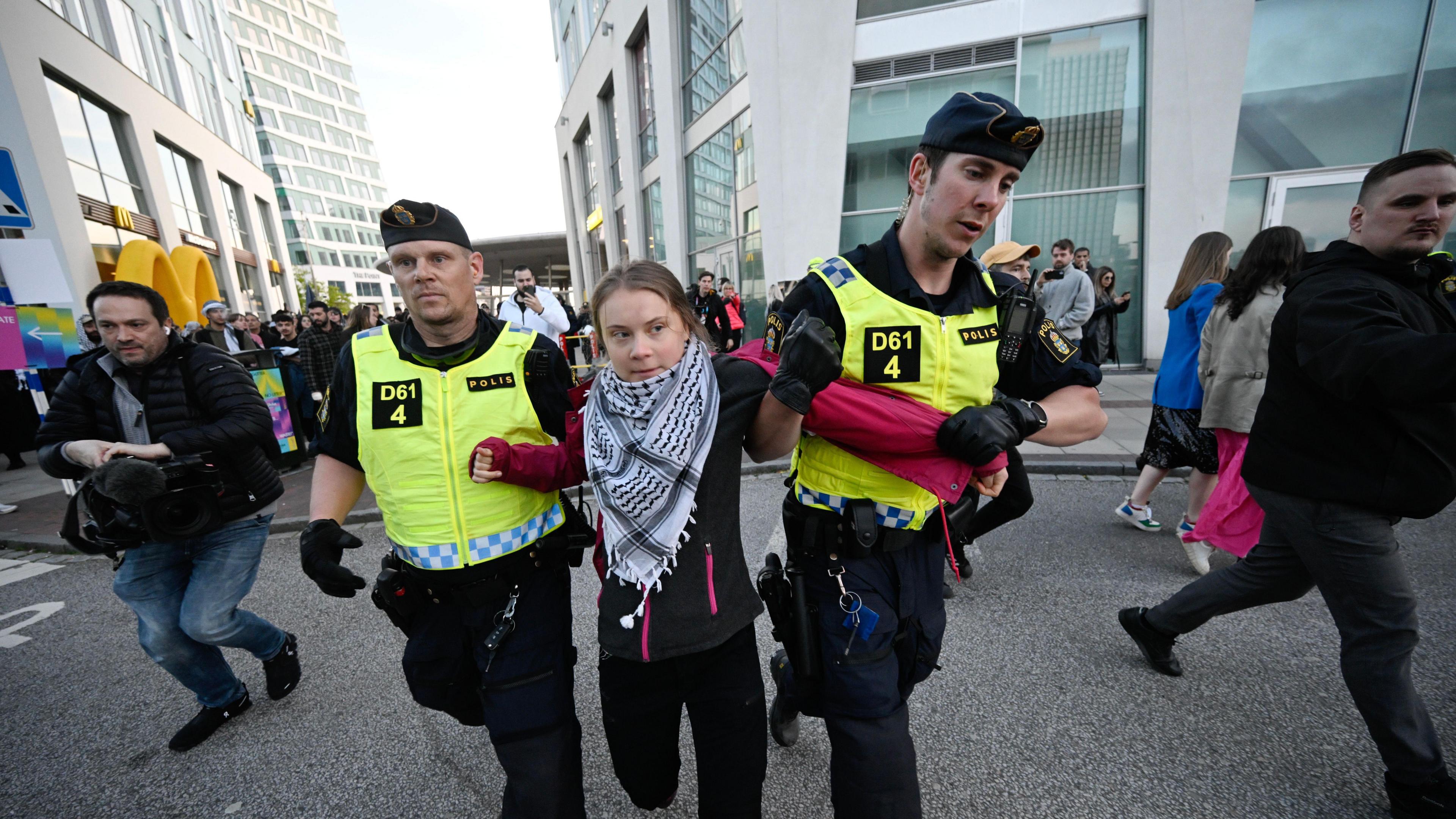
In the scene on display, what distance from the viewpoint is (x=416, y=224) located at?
172cm

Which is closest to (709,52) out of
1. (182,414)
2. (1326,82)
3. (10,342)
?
(1326,82)

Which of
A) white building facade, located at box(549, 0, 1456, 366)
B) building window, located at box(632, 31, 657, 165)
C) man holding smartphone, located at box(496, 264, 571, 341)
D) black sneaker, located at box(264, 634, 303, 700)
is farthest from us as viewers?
building window, located at box(632, 31, 657, 165)

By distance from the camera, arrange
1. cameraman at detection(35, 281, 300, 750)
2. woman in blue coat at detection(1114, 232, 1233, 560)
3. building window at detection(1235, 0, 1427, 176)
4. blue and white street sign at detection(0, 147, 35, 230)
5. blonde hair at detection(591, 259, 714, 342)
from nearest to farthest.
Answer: blonde hair at detection(591, 259, 714, 342) < cameraman at detection(35, 281, 300, 750) < woman in blue coat at detection(1114, 232, 1233, 560) < blue and white street sign at detection(0, 147, 35, 230) < building window at detection(1235, 0, 1427, 176)

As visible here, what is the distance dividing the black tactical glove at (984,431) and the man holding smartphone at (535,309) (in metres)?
5.48

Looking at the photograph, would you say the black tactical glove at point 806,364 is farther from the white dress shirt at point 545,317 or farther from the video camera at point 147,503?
the white dress shirt at point 545,317

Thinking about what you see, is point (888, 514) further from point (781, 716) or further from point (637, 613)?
point (781, 716)

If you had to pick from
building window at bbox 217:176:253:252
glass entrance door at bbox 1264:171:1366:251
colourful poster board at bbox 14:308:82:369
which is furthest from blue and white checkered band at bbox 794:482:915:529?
building window at bbox 217:176:253:252

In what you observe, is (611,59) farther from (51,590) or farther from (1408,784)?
(1408,784)

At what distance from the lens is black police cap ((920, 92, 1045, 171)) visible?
4.57 feet

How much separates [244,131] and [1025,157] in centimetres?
3626

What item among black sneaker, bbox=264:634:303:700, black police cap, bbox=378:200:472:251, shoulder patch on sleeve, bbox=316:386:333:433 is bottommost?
black sneaker, bbox=264:634:303:700

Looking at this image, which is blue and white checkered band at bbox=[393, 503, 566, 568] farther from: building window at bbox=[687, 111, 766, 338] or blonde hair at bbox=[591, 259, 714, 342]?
building window at bbox=[687, 111, 766, 338]

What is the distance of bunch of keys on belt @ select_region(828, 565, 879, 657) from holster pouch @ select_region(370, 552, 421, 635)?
129 centimetres

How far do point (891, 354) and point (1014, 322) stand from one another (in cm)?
35
